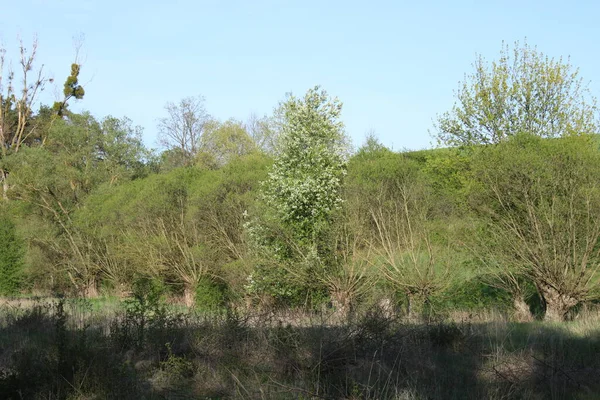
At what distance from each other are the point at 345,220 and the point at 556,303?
20.2 ft

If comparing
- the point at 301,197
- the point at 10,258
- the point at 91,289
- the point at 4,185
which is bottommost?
the point at 91,289

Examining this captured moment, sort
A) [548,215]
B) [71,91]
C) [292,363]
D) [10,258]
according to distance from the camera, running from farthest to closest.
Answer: [71,91]
[10,258]
[548,215]
[292,363]

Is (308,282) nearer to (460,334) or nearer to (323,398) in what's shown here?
(460,334)

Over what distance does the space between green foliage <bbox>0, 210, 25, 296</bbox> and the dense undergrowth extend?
85.4ft

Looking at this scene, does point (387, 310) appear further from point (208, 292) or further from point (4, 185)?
point (4, 185)

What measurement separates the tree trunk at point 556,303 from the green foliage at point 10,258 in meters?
27.0

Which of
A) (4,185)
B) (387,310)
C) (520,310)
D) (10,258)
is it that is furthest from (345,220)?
(4,185)

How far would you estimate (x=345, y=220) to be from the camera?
1934 cm

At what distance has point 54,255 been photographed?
33656 mm

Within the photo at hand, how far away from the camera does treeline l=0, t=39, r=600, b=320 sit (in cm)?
1586

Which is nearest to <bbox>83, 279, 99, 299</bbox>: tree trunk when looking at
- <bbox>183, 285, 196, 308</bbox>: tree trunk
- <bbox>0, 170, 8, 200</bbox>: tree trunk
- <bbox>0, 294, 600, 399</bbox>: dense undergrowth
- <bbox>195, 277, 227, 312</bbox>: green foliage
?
<bbox>183, 285, 196, 308</bbox>: tree trunk

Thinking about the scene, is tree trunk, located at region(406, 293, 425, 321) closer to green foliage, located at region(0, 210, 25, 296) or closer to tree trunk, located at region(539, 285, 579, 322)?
tree trunk, located at region(539, 285, 579, 322)

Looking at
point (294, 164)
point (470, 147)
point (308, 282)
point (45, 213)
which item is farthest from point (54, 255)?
point (470, 147)

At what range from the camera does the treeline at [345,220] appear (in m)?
15.9
